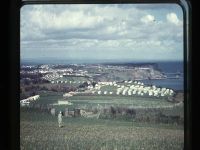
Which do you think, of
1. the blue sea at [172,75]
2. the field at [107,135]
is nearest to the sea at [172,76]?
the blue sea at [172,75]

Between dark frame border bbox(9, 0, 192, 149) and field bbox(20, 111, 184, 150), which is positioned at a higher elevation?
dark frame border bbox(9, 0, 192, 149)

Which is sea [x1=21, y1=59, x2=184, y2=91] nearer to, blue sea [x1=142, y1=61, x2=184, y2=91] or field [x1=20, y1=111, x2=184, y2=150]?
blue sea [x1=142, y1=61, x2=184, y2=91]

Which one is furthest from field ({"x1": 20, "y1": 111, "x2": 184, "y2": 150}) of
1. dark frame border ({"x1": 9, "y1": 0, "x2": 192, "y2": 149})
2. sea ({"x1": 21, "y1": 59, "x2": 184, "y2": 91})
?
sea ({"x1": 21, "y1": 59, "x2": 184, "y2": 91})
